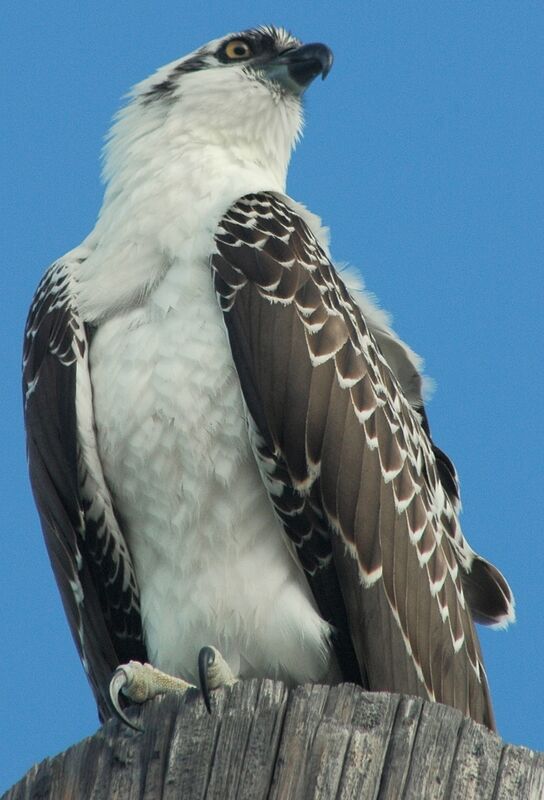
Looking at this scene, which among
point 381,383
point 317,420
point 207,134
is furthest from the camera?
point 207,134

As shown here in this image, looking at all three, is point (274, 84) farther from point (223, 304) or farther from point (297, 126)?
point (223, 304)

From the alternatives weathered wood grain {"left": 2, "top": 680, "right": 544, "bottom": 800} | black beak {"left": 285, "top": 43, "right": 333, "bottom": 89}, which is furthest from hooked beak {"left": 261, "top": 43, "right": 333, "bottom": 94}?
weathered wood grain {"left": 2, "top": 680, "right": 544, "bottom": 800}

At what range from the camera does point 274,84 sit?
734 cm

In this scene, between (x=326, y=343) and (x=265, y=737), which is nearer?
(x=265, y=737)

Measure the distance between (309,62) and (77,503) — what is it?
296cm

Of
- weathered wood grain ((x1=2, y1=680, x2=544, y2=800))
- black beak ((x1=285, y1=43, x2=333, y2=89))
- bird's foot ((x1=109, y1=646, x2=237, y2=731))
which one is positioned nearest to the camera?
weathered wood grain ((x1=2, y1=680, x2=544, y2=800))

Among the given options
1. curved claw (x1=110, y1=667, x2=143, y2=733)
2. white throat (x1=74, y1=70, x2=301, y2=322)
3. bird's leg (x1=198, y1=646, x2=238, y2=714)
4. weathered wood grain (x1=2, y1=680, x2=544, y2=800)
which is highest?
white throat (x1=74, y1=70, x2=301, y2=322)

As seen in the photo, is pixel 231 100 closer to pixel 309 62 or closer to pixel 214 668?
pixel 309 62

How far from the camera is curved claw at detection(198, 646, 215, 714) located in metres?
4.29

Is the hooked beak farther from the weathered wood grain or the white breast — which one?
the weathered wood grain

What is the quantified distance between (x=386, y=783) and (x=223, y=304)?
2392mm

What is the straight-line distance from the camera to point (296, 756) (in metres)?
4.04

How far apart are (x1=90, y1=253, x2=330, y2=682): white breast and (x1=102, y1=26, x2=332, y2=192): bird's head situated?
4.66 feet

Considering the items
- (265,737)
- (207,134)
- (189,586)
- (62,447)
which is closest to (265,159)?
(207,134)
